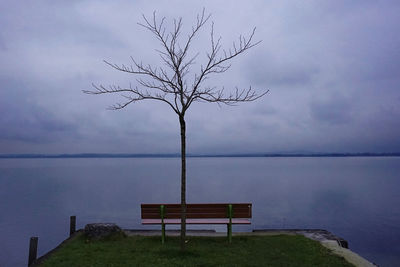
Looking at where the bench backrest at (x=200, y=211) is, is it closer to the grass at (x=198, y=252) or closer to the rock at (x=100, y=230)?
the grass at (x=198, y=252)

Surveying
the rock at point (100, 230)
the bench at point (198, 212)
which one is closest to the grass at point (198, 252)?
the rock at point (100, 230)

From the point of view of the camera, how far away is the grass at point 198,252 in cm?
830

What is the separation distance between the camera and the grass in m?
8.30

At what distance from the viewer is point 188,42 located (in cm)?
959

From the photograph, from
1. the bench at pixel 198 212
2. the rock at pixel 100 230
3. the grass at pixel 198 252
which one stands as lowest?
the grass at pixel 198 252

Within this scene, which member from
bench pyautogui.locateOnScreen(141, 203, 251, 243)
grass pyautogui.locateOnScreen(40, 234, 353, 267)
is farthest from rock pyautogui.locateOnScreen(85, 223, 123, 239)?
bench pyautogui.locateOnScreen(141, 203, 251, 243)


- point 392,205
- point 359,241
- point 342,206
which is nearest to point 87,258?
point 359,241

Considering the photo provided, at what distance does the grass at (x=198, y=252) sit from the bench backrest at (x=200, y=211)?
2.61ft

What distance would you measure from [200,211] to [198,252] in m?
1.71

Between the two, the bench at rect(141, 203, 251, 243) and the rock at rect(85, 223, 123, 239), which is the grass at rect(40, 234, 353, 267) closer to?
the rock at rect(85, 223, 123, 239)

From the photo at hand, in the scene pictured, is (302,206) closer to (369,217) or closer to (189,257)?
(369,217)

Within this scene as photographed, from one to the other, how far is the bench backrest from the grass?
80cm

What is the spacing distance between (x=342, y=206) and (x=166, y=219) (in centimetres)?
2905

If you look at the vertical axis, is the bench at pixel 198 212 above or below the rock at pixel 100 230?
above
